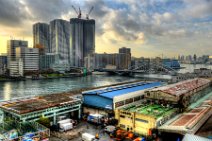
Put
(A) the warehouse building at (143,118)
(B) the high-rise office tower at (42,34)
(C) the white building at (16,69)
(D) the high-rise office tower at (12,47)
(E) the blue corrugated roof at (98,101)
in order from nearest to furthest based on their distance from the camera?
(A) the warehouse building at (143,118) → (E) the blue corrugated roof at (98,101) → (C) the white building at (16,69) → (D) the high-rise office tower at (12,47) → (B) the high-rise office tower at (42,34)

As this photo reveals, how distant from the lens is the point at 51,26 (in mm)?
A: 183250

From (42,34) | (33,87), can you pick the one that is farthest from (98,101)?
(42,34)

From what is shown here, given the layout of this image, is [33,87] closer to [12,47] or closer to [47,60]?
[47,60]

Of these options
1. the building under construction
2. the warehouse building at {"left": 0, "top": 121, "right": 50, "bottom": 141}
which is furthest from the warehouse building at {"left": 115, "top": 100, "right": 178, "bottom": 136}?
the warehouse building at {"left": 0, "top": 121, "right": 50, "bottom": 141}

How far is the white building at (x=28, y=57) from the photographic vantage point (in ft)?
346

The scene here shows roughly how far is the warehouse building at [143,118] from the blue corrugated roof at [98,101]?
9.39ft

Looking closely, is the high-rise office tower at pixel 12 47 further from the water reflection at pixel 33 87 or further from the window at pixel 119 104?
the window at pixel 119 104

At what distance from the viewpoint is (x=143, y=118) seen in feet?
71.0

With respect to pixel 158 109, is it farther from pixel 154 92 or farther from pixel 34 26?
pixel 34 26

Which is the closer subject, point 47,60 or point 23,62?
point 23,62

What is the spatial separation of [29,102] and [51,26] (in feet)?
547

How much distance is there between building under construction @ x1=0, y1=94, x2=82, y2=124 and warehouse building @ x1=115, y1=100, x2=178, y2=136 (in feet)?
20.0

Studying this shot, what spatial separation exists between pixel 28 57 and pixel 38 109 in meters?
90.7

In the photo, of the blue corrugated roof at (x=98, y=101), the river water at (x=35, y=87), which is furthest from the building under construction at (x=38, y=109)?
the river water at (x=35, y=87)
